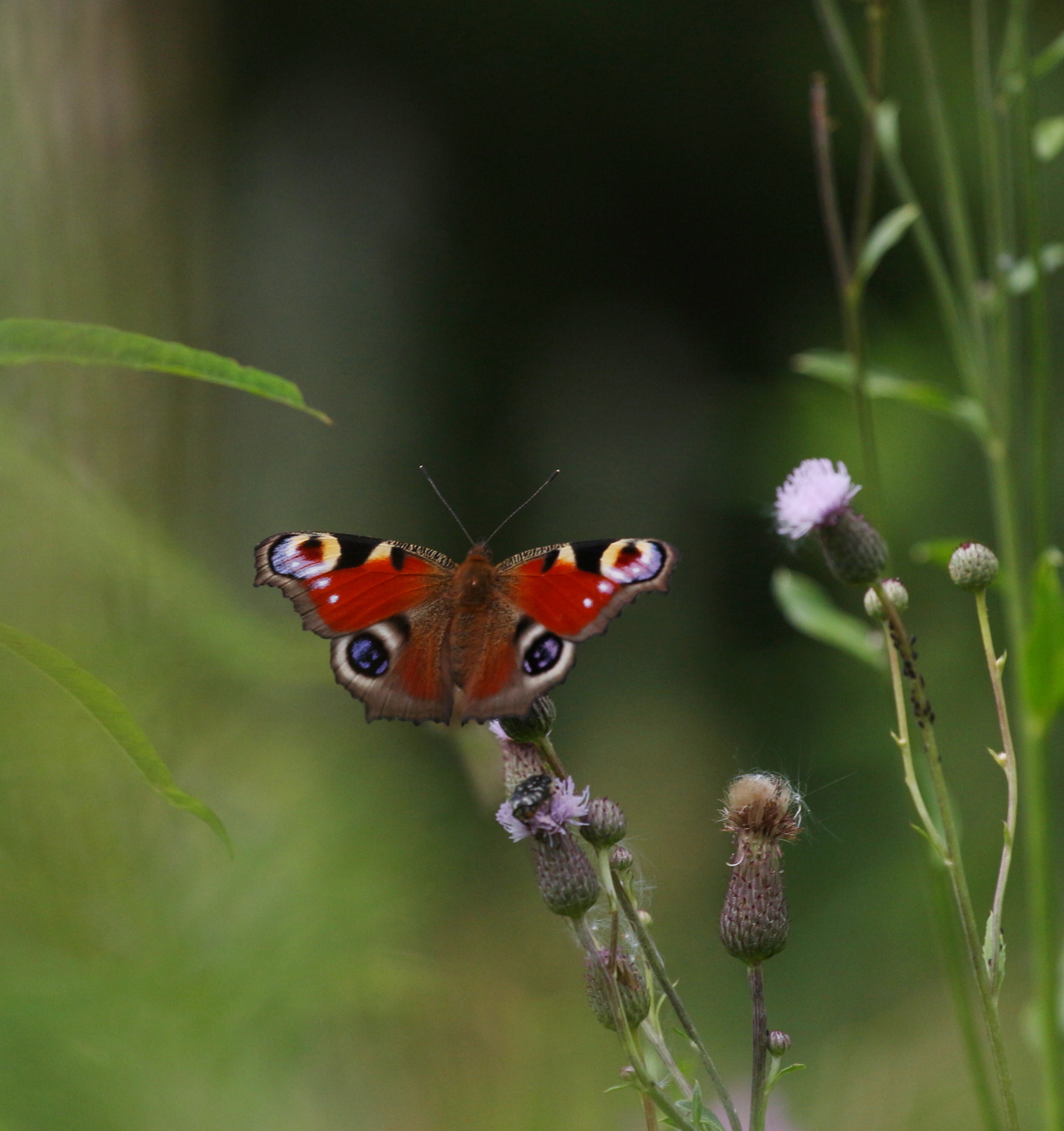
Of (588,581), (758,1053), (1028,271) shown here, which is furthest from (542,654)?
(1028,271)

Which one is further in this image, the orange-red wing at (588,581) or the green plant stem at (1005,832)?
the orange-red wing at (588,581)

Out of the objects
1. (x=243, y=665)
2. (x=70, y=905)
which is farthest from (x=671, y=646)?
(x=70, y=905)

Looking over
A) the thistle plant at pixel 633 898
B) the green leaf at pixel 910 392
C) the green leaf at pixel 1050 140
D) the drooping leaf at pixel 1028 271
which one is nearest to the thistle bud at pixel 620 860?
the thistle plant at pixel 633 898

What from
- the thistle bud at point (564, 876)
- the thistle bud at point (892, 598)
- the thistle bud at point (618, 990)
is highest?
the thistle bud at point (892, 598)

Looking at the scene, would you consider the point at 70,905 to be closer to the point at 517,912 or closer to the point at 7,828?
the point at 7,828

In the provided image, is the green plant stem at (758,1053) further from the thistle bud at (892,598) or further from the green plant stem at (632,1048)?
the thistle bud at (892,598)

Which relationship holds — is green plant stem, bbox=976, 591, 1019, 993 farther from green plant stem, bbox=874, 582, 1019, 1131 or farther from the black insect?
the black insect

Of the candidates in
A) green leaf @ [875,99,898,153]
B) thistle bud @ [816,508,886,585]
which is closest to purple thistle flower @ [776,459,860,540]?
thistle bud @ [816,508,886,585]
